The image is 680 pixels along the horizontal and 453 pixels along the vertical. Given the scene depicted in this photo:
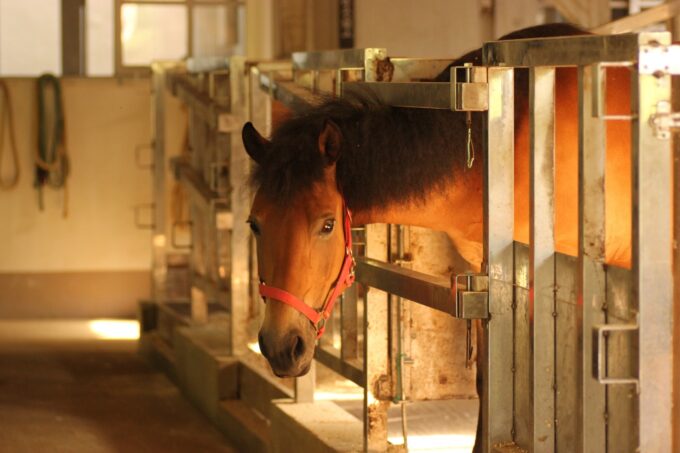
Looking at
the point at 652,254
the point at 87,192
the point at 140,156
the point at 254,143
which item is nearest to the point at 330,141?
the point at 254,143

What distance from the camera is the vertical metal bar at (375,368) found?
3916mm

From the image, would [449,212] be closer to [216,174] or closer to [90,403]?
[216,174]

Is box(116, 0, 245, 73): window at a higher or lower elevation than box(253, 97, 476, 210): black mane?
higher

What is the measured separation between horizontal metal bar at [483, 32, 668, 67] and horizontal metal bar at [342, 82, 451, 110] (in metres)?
0.22

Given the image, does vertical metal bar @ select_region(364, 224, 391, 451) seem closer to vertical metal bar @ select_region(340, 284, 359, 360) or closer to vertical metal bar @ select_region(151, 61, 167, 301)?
vertical metal bar @ select_region(340, 284, 359, 360)

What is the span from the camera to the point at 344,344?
13.8ft

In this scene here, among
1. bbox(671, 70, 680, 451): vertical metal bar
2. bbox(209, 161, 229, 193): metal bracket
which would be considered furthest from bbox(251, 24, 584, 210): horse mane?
bbox(209, 161, 229, 193): metal bracket

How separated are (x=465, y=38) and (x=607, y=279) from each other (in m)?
6.38

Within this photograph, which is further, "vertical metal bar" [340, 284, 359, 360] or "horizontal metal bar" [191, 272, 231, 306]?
"horizontal metal bar" [191, 272, 231, 306]

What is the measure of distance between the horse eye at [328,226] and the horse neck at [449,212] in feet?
0.53

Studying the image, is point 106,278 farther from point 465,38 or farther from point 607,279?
point 607,279

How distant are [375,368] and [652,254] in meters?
1.73

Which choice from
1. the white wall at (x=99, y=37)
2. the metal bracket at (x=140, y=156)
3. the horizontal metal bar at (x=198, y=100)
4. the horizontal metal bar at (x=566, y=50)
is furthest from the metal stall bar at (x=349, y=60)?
the white wall at (x=99, y=37)

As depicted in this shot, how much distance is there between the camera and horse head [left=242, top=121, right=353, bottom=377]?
328cm
